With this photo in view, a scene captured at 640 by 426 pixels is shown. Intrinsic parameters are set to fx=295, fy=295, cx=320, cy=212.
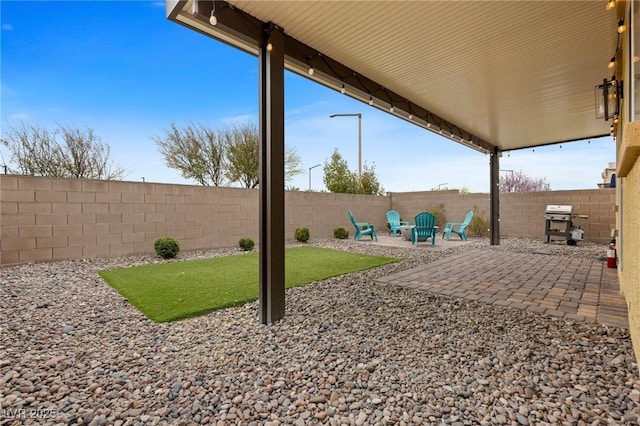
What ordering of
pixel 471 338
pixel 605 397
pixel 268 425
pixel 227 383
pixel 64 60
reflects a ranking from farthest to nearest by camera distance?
pixel 64 60 < pixel 471 338 < pixel 227 383 < pixel 605 397 < pixel 268 425

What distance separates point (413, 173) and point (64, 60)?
52.1ft

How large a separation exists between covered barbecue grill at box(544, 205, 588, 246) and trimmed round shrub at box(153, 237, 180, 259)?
9764mm

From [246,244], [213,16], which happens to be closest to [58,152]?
[246,244]

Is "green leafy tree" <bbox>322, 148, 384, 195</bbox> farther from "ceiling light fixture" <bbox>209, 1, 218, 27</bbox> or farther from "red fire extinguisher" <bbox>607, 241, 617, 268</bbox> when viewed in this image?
"ceiling light fixture" <bbox>209, 1, 218, 27</bbox>

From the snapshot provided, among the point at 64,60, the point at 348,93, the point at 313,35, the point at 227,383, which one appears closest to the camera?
the point at 227,383

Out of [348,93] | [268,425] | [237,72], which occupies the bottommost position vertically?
[268,425]

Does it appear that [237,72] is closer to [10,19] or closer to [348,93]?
[10,19]

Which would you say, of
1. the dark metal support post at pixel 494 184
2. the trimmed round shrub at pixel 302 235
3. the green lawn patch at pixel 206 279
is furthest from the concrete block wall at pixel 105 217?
the dark metal support post at pixel 494 184

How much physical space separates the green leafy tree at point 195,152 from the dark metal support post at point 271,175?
32.4ft

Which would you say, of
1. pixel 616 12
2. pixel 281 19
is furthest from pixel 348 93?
pixel 616 12

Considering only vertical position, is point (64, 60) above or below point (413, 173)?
above

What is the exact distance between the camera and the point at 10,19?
562 centimetres

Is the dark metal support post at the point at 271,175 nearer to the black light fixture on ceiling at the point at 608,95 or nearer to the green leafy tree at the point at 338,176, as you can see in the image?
the black light fixture on ceiling at the point at 608,95

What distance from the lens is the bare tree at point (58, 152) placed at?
7.52 meters
